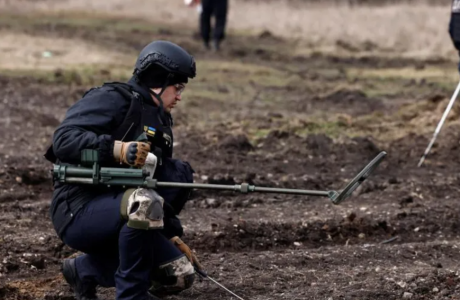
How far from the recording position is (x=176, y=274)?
6.02 m

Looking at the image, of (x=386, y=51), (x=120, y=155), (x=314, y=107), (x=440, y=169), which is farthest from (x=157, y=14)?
(x=120, y=155)

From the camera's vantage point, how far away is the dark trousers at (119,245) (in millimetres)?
5695

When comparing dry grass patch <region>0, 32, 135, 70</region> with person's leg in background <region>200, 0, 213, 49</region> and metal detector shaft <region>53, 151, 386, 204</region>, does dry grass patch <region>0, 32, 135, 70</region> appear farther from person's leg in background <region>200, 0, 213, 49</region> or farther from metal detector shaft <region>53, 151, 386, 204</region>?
metal detector shaft <region>53, 151, 386, 204</region>

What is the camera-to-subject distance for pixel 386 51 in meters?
26.5

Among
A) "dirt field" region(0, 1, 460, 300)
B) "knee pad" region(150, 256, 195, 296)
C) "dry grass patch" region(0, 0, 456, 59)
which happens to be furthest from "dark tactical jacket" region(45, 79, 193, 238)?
"dry grass patch" region(0, 0, 456, 59)

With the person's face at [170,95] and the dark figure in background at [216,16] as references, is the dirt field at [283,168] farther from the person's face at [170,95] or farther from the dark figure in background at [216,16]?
the person's face at [170,95]

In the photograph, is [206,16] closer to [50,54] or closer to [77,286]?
[50,54]

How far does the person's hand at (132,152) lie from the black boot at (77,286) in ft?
3.31

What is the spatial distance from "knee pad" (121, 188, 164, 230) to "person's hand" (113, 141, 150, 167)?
0.17m

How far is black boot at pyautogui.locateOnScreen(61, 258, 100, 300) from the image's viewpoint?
20.6 feet

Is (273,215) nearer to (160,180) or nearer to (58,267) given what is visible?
(58,267)

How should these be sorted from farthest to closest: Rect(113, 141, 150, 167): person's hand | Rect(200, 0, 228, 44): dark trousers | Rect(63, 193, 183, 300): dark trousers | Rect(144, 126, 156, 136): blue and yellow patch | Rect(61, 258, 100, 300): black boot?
Rect(200, 0, 228, 44): dark trousers → Rect(61, 258, 100, 300): black boot → Rect(144, 126, 156, 136): blue and yellow patch → Rect(63, 193, 183, 300): dark trousers → Rect(113, 141, 150, 167): person's hand

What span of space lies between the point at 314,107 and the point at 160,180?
35.1 feet

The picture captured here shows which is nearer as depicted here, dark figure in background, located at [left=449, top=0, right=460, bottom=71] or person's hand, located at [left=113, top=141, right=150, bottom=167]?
person's hand, located at [left=113, top=141, right=150, bottom=167]
